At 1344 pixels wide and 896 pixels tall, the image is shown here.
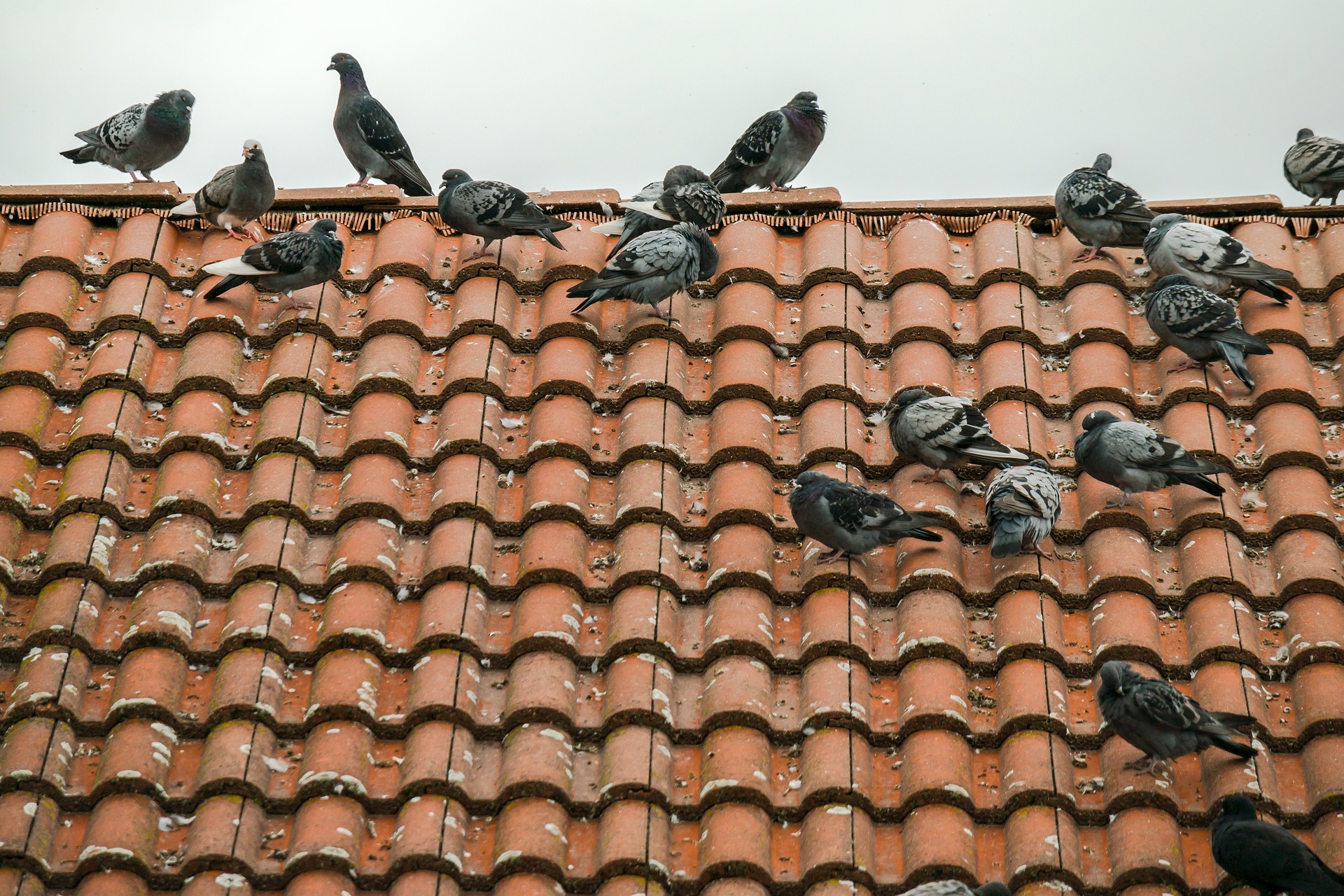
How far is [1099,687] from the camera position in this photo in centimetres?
425

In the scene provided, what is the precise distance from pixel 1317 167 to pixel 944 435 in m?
4.85

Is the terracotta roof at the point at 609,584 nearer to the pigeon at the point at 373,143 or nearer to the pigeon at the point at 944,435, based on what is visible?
the pigeon at the point at 944,435

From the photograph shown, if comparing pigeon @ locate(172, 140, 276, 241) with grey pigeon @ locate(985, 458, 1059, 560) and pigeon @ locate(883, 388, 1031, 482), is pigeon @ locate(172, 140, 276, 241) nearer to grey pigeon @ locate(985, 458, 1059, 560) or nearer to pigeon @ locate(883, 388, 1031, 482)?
pigeon @ locate(883, 388, 1031, 482)

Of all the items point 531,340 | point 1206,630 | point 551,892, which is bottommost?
point 551,892

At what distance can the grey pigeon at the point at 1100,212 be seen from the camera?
6.09 metres

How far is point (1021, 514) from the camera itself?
4.67 metres

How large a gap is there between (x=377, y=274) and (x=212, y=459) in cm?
119

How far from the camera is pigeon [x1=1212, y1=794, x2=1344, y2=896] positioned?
369 centimetres

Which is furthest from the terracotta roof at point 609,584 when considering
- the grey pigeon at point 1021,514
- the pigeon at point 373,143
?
the pigeon at point 373,143

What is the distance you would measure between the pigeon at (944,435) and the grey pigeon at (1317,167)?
14.9ft

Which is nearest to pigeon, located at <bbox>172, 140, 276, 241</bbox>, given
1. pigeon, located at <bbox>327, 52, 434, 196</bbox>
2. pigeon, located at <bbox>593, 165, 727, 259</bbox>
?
pigeon, located at <bbox>593, 165, 727, 259</bbox>

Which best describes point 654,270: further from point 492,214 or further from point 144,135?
point 144,135

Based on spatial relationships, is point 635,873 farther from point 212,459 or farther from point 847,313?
point 847,313

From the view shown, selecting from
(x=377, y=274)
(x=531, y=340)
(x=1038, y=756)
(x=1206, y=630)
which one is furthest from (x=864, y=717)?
(x=377, y=274)
